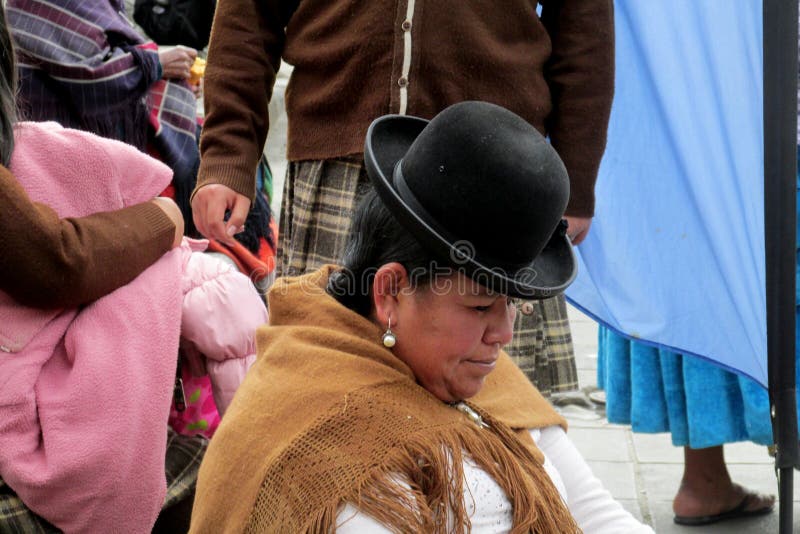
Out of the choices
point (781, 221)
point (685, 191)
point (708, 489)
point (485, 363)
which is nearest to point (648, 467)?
point (708, 489)

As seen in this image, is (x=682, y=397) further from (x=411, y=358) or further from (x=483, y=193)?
(x=483, y=193)

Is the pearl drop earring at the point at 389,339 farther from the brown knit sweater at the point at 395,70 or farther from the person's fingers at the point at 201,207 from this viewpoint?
the person's fingers at the point at 201,207

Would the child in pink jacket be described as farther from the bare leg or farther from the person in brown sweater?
the bare leg

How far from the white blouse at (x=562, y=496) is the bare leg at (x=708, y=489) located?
169 cm

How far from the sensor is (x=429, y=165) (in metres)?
1.83

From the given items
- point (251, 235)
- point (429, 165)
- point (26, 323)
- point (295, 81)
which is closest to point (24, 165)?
point (26, 323)

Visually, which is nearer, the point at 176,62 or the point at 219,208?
the point at 219,208

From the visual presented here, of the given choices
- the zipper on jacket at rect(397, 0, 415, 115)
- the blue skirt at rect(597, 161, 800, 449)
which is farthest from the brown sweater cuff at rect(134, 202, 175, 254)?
the blue skirt at rect(597, 161, 800, 449)

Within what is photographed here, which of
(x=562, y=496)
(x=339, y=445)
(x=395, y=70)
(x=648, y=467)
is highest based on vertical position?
(x=395, y=70)

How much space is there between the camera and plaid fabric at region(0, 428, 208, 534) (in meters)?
2.38

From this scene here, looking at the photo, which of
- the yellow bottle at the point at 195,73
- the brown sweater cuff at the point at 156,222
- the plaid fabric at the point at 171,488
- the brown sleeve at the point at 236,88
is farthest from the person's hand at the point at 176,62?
the plaid fabric at the point at 171,488

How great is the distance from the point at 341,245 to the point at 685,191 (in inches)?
41.7

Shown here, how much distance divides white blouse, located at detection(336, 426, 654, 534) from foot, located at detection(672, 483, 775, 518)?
1.69 m

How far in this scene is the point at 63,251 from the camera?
2.40 meters
